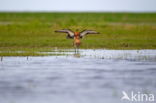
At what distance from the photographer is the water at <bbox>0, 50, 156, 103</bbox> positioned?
1692cm

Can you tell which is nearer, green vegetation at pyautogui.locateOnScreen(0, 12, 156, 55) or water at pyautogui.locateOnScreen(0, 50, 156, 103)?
water at pyautogui.locateOnScreen(0, 50, 156, 103)

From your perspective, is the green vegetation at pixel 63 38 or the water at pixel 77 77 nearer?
the water at pixel 77 77

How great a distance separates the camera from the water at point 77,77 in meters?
16.9

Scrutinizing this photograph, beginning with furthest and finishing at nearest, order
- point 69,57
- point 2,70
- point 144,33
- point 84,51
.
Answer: point 144,33 → point 84,51 → point 69,57 → point 2,70

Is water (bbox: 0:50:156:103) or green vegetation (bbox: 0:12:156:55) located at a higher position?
green vegetation (bbox: 0:12:156:55)

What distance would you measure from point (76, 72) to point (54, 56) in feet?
14.5

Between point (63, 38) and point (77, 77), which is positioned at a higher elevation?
point (63, 38)

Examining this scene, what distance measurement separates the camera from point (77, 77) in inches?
797

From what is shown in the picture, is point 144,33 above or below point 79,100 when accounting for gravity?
above

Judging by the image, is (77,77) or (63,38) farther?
(63,38)

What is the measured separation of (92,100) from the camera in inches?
643

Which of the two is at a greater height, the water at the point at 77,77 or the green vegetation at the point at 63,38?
the green vegetation at the point at 63,38

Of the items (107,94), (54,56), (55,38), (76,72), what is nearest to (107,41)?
(55,38)

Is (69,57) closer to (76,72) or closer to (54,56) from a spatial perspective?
(54,56)
